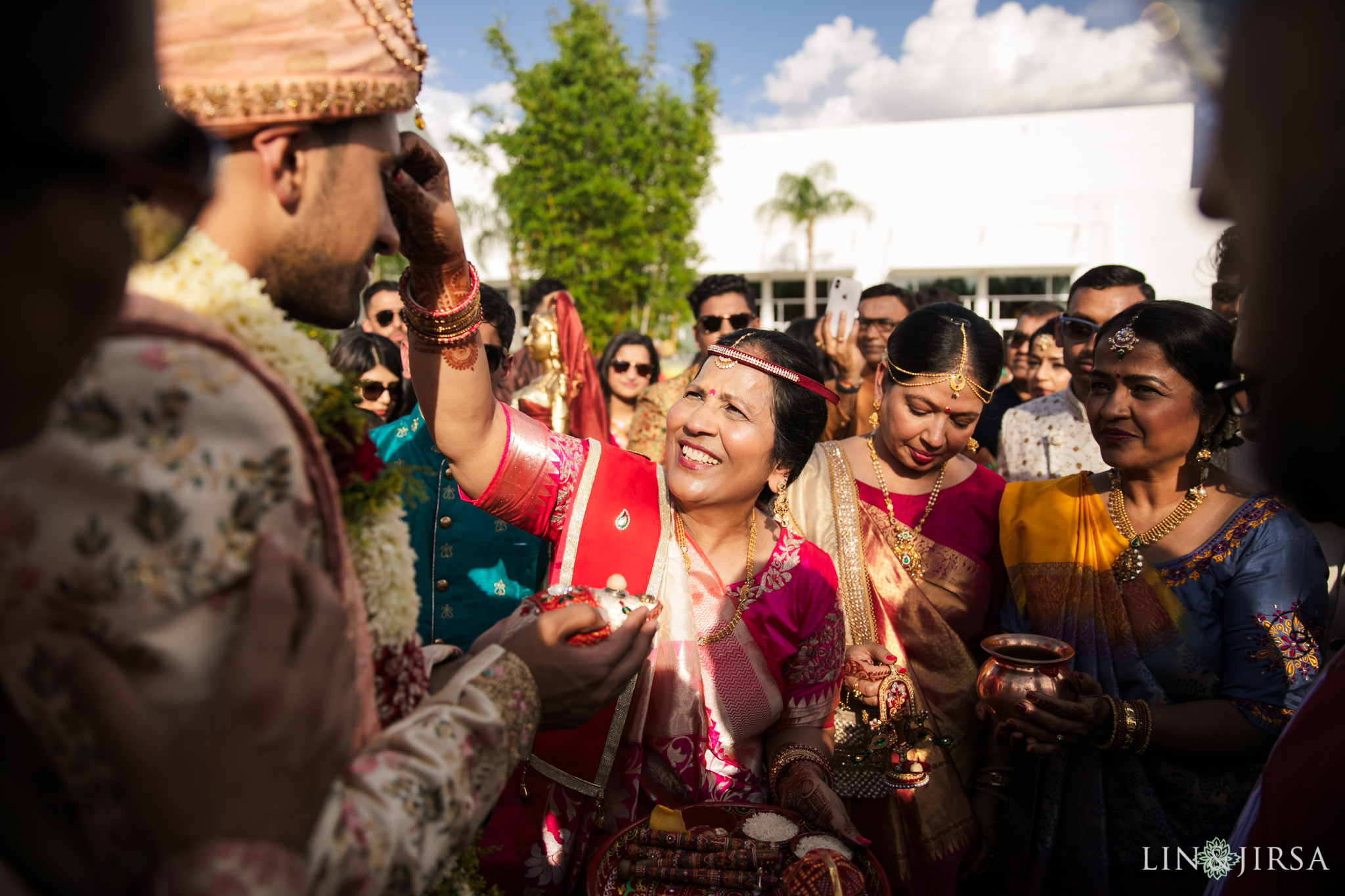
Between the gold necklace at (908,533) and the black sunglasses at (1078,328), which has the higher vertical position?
the black sunglasses at (1078,328)

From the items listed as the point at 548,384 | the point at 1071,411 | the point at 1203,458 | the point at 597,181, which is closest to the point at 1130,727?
the point at 1203,458

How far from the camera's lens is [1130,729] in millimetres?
2455

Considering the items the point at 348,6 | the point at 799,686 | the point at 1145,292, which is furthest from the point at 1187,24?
the point at 1145,292

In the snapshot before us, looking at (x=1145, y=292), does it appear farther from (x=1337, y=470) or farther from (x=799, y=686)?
(x=1337, y=470)

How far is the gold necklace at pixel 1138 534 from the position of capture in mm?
2691

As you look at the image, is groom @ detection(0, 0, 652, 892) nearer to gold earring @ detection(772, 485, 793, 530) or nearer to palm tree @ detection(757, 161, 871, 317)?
gold earring @ detection(772, 485, 793, 530)

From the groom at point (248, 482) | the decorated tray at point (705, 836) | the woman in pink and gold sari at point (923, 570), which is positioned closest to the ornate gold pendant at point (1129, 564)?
the woman in pink and gold sari at point (923, 570)

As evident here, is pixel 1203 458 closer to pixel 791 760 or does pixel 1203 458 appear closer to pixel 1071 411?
pixel 1071 411

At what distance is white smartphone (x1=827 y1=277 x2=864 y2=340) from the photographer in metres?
5.36

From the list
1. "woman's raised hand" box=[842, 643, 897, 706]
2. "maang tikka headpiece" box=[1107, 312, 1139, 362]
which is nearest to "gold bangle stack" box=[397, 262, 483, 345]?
"woman's raised hand" box=[842, 643, 897, 706]

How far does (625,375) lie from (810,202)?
1659 centimetres

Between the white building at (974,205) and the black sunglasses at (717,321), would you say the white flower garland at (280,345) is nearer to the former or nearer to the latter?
the black sunglasses at (717,321)

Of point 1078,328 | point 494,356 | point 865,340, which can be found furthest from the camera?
point 865,340

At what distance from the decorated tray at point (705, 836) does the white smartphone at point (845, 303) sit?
385 cm
